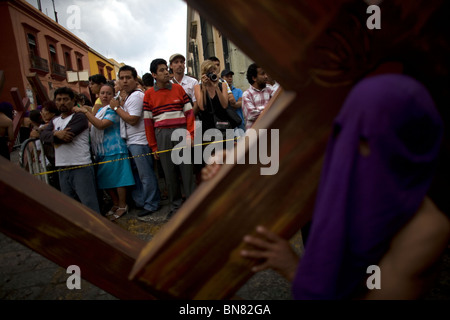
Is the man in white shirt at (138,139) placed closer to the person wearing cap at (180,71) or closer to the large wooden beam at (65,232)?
the person wearing cap at (180,71)

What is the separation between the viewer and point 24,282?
2.53m

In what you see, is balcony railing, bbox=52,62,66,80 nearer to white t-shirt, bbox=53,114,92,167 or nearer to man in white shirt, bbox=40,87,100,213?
man in white shirt, bbox=40,87,100,213

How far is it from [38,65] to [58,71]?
12.0 ft

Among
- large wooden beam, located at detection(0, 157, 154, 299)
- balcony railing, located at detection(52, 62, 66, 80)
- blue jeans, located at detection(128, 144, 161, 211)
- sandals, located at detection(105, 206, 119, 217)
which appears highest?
balcony railing, located at detection(52, 62, 66, 80)

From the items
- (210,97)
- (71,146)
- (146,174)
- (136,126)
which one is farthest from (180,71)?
(71,146)

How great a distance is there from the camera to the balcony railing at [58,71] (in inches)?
920

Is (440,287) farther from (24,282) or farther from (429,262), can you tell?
(24,282)

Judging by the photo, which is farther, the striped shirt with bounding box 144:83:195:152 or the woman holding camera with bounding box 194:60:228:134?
the woman holding camera with bounding box 194:60:228:134

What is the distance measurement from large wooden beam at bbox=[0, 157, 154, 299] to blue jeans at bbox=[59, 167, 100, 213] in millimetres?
3408

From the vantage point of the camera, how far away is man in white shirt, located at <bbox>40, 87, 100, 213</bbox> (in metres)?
3.87

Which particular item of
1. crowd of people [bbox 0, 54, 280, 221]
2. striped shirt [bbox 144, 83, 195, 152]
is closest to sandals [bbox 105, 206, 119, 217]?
crowd of people [bbox 0, 54, 280, 221]

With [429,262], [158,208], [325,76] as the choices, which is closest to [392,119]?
[325,76]

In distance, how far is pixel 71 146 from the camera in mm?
3912
